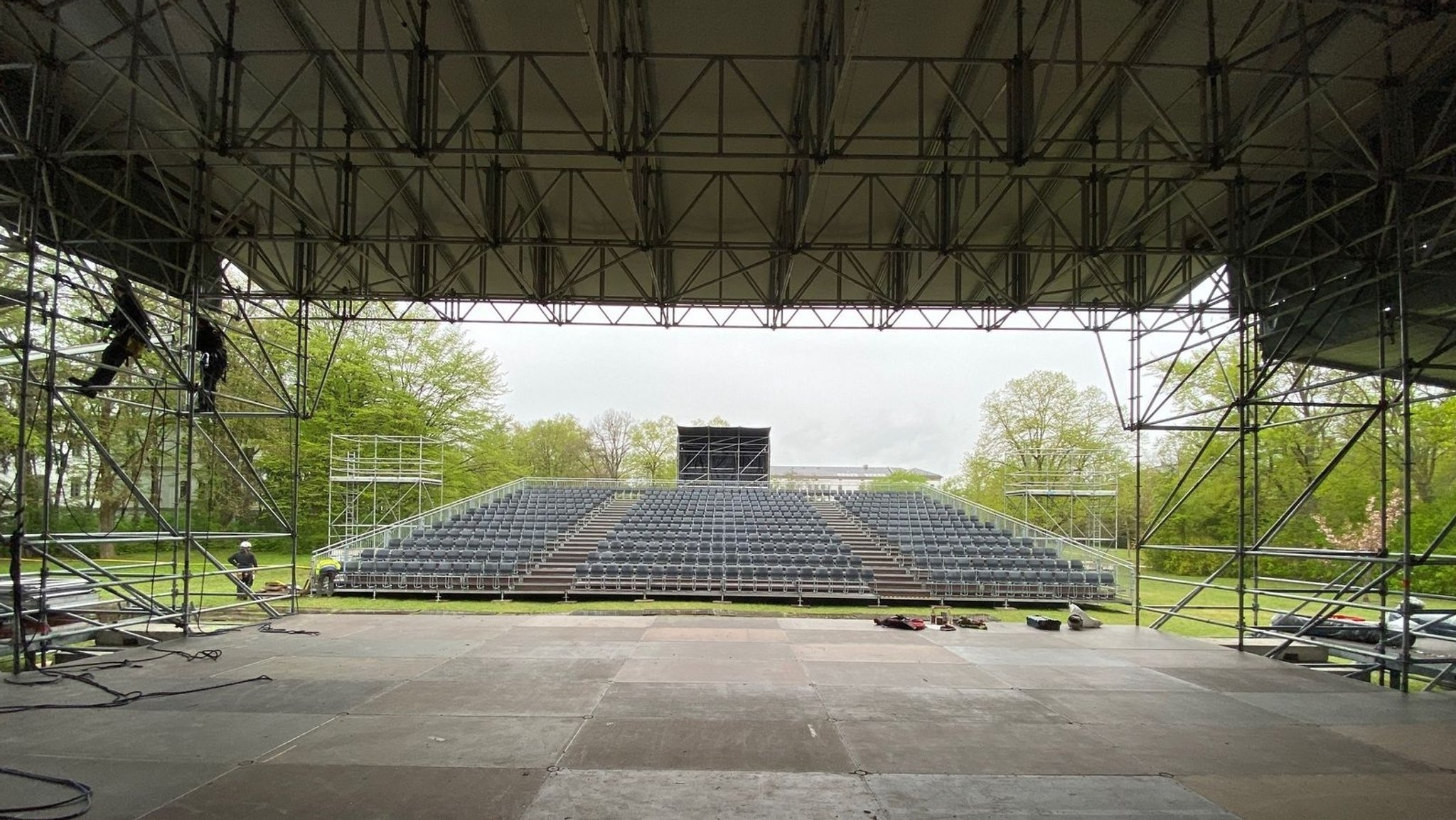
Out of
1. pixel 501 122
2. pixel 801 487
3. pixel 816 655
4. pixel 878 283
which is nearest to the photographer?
pixel 501 122

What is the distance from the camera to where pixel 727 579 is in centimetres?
2080

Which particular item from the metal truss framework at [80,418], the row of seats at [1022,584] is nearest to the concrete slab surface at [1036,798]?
the metal truss framework at [80,418]

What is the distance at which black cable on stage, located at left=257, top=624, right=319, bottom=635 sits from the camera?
13.1m

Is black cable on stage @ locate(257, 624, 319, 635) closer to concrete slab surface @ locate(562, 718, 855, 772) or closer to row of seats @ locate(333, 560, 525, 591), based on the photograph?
row of seats @ locate(333, 560, 525, 591)

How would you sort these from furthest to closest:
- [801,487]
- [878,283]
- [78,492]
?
[801,487] → [78,492] → [878,283]

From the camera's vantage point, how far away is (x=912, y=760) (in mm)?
6625

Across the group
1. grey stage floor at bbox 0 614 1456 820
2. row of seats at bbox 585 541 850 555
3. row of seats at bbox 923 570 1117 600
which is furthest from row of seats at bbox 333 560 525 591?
row of seats at bbox 923 570 1117 600

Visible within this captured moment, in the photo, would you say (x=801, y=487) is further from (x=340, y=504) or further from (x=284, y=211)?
(x=284, y=211)

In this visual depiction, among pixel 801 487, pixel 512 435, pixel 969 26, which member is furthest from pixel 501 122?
pixel 512 435

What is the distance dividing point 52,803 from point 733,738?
4.97 meters

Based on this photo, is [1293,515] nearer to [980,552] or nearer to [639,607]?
[980,552]

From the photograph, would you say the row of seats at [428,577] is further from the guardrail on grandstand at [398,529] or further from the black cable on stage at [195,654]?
the black cable on stage at [195,654]

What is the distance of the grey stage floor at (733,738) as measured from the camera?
564 cm

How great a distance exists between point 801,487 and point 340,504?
66.9 ft
